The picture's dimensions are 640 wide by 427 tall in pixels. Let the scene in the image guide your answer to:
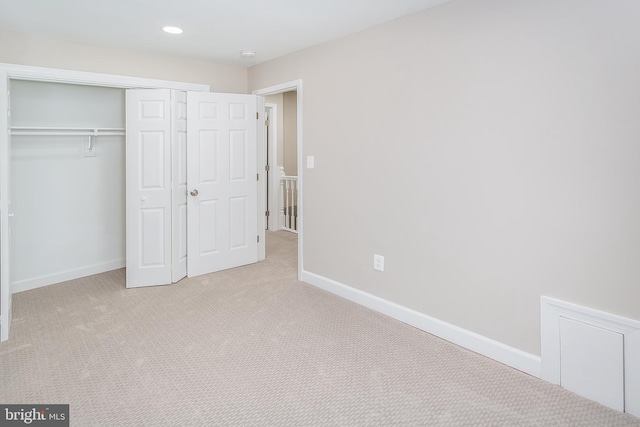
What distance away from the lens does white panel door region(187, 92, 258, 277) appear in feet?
13.8

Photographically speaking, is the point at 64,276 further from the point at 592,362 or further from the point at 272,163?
the point at 592,362

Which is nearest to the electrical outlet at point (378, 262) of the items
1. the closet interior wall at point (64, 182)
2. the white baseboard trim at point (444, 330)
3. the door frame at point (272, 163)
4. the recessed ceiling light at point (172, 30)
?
the white baseboard trim at point (444, 330)

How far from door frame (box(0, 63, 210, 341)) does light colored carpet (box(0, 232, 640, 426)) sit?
344mm

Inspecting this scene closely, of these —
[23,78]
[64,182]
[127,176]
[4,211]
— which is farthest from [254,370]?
[23,78]

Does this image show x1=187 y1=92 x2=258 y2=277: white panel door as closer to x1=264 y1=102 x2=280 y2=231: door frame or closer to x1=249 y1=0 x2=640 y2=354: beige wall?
x1=249 y1=0 x2=640 y2=354: beige wall

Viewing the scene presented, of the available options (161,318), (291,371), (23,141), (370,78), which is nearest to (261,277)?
(161,318)

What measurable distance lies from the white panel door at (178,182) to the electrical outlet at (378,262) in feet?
6.66

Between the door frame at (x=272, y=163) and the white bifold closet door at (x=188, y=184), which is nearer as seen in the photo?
the white bifold closet door at (x=188, y=184)

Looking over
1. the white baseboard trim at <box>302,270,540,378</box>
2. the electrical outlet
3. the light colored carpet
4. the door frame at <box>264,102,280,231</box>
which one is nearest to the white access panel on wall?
the light colored carpet

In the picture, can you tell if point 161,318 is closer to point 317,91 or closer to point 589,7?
point 317,91

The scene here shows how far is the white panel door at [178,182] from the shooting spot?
396 centimetres

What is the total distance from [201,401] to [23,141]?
3.17 metres

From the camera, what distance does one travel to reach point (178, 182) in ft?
13.3

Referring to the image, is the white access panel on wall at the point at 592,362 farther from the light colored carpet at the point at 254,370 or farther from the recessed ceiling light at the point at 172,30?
the recessed ceiling light at the point at 172,30
